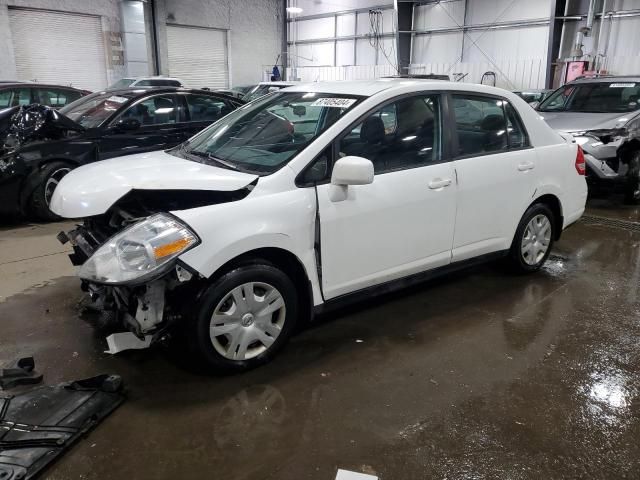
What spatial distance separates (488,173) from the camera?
3629mm

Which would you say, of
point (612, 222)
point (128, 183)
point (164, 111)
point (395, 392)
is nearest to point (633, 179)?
point (612, 222)

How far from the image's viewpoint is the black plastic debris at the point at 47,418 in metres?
2.16

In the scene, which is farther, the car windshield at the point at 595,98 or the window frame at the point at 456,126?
the car windshield at the point at 595,98

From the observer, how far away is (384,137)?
3.21 m

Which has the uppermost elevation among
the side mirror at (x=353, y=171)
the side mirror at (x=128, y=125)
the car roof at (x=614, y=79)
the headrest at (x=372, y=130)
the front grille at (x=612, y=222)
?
the car roof at (x=614, y=79)

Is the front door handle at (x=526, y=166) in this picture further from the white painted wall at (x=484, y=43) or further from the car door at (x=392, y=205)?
the white painted wall at (x=484, y=43)

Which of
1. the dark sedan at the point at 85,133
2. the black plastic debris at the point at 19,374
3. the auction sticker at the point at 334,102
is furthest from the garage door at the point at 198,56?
the black plastic debris at the point at 19,374

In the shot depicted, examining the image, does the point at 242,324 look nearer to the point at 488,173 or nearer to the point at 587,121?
the point at 488,173

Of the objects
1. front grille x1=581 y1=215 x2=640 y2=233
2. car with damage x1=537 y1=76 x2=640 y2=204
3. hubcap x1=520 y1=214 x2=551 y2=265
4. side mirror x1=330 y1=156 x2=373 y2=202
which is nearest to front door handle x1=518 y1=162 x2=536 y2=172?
hubcap x1=520 y1=214 x2=551 y2=265

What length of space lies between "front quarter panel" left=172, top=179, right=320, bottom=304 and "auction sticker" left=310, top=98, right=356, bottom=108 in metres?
0.68

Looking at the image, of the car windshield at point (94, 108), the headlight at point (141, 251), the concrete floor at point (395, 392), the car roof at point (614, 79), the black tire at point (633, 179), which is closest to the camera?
the concrete floor at point (395, 392)

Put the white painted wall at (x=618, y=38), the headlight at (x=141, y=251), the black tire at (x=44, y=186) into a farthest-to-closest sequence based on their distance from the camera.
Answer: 1. the white painted wall at (x=618, y=38)
2. the black tire at (x=44, y=186)
3. the headlight at (x=141, y=251)

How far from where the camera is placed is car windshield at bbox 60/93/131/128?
6191mm

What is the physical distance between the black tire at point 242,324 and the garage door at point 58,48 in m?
16.6
